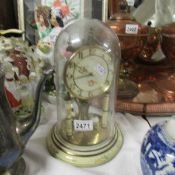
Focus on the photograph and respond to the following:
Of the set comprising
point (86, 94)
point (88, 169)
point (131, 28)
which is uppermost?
point (131, 28)

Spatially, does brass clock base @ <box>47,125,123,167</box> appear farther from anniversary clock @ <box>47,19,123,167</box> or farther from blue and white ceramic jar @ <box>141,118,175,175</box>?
blue and white ceramic jar @ <box>141,118,175,175</box>

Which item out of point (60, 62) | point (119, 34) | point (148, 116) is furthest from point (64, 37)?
point (148, 116)

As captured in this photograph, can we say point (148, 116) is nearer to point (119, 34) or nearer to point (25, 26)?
point (119, 34)

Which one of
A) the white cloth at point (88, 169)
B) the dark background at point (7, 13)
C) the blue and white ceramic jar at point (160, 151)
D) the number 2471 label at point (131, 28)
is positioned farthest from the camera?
the dark background at point (7, 13)

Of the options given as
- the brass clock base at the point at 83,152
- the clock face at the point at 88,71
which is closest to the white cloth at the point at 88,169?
the brass clock base at the point at 83,152

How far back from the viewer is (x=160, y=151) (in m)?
0.40

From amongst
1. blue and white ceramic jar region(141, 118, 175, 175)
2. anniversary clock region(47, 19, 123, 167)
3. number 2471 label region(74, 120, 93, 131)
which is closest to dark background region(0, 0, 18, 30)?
anniversary clock region(47, 19, 123, 167)

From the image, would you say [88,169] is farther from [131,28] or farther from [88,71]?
[131,28]

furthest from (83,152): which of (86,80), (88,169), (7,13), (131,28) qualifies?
(7,13)

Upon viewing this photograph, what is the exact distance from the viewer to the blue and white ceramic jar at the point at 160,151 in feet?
1.28

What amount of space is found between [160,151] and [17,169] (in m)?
0.24

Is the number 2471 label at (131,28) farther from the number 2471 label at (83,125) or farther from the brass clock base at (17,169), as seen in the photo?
the brass clock base at (17,169)

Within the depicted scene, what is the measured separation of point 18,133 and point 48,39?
0.34 meters

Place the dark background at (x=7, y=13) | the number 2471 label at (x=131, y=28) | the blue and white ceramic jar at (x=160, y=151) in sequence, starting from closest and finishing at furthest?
the blue and white ceramic jar at (x=160, y=151), the number 2471 label at (x=131, y=28), the dark background at (x=7, y=13)
